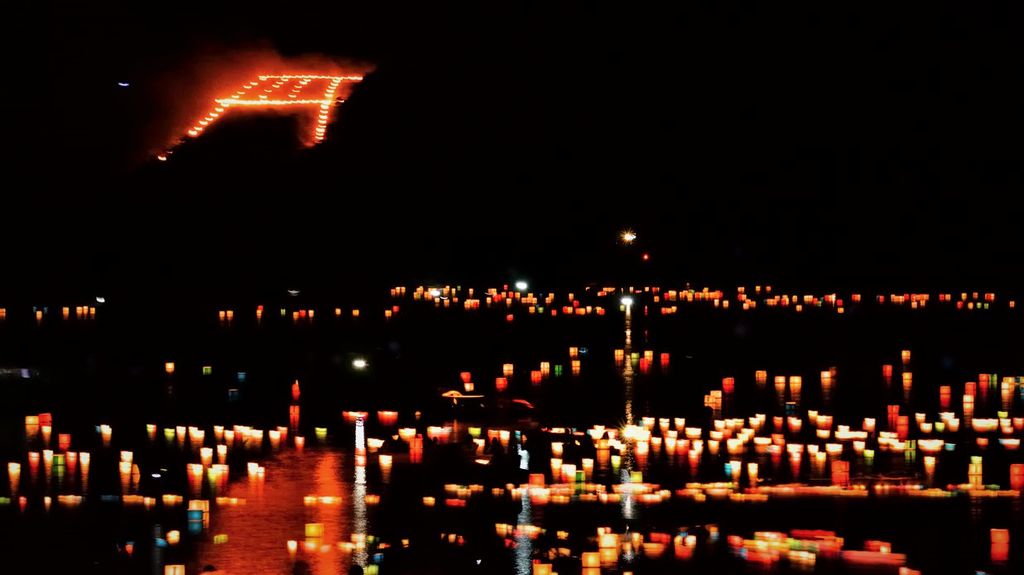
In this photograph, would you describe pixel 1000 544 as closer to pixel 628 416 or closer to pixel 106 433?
pixel 628 416

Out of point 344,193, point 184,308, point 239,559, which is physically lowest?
point 239,559

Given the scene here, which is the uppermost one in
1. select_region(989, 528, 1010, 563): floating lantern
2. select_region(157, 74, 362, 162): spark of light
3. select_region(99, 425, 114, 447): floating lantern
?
select_region(157, 74, 362, 162): spark of light

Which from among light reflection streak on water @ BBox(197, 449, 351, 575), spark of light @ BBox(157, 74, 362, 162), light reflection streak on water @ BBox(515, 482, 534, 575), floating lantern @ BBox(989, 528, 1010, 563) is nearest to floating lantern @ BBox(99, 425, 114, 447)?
light reflection streak on water @ BBox(197, 449, 351, 575)

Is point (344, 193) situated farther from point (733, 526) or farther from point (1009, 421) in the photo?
point (733, 526)

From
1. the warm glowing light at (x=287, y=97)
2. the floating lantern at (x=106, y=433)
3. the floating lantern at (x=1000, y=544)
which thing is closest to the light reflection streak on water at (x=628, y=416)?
the floating lantern at (x=1000, y=544)

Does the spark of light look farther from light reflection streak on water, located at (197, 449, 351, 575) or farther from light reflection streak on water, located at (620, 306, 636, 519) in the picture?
light reflection streak on water, located at (197, 449, 351, 575)

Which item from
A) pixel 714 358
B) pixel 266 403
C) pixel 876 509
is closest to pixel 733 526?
pixel 876 509
